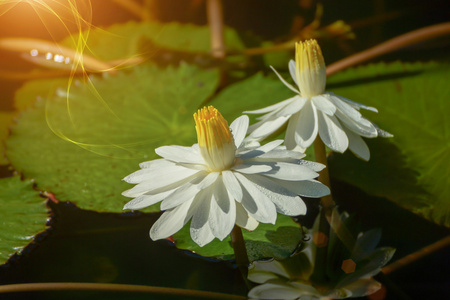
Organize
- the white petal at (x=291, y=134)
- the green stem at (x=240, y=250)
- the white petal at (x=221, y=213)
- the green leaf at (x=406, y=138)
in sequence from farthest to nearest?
the green leaf at (x=406, y=138) → the white petal at (x=291, y=134) → the green stem at (x=240, y=250) → the white petal at (x=221, y=213)

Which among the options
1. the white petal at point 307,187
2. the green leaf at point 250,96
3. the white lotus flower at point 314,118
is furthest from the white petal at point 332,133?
the green leaf at point 250,96

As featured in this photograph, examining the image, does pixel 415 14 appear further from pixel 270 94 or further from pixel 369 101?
pixel 270 94

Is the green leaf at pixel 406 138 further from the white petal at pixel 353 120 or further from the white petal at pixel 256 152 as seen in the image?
the white petal at pixel 256 152

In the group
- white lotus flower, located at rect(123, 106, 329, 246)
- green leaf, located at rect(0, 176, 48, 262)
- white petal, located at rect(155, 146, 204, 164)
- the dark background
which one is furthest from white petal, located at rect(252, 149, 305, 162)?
green leaf, located at rect(0, 176, 48, 262)

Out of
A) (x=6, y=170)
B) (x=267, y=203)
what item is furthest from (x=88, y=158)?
(x=267, y=203)

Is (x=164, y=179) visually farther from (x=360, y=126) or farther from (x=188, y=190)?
(x=360, y=126)

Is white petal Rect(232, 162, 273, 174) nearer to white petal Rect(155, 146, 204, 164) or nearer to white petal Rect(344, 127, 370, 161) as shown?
white petal Rect(155, 146, 204, 164)
